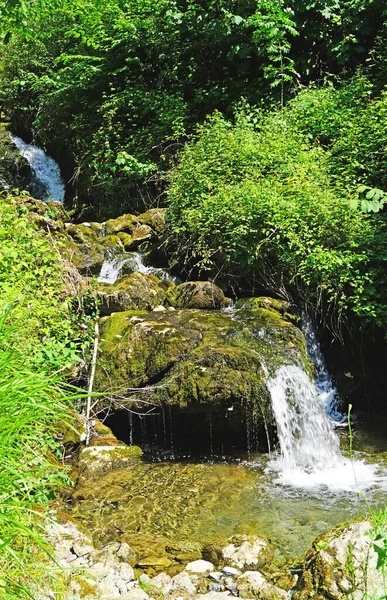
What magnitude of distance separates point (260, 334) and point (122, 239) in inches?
184

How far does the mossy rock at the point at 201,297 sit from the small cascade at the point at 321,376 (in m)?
1.27

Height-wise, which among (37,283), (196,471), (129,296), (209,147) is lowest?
(196,471)

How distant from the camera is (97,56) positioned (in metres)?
14.0

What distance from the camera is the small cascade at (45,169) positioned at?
592 inches

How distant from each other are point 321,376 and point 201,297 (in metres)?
2.06

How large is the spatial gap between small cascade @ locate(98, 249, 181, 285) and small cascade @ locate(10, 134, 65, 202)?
18.2ft

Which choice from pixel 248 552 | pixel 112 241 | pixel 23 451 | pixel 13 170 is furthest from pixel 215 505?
pixel 13 170

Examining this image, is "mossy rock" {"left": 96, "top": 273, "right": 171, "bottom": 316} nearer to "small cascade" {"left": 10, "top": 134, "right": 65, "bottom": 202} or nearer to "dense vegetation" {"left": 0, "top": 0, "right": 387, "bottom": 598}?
"dense vegetation" {"left": 0, "top": 0, "right": 387, "bottom": 598}

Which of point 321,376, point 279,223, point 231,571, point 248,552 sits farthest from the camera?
point 321,376

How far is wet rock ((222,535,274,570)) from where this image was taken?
12.8 feet

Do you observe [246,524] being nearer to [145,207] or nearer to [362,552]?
[362,552]

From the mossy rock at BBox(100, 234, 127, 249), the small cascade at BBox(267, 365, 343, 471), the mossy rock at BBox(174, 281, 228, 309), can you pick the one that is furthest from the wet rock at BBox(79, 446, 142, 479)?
the mossy rock at BBox(100, 234, 127, 249)

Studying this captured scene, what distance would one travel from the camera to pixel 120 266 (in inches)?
389

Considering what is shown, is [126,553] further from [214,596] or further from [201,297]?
[201,297]
